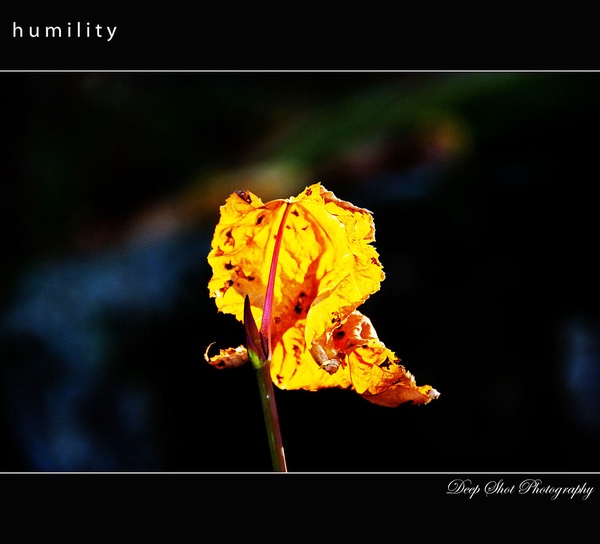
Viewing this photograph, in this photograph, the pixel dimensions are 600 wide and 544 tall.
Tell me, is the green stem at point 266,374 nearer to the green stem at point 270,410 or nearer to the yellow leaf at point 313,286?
the green stem at point 270,410

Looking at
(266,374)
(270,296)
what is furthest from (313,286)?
(266,374)

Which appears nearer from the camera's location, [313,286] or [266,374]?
[266,374]

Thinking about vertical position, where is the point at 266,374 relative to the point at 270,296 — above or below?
below

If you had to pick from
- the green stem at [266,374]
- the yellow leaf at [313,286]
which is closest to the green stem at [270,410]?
the green stem at [266,374]

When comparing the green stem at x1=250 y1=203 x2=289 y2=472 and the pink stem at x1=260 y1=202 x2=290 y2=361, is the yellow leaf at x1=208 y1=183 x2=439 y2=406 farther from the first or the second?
the green stem at x1=250 y1=203 x2=289 y2=472

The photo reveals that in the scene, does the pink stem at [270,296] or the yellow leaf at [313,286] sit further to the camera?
the yellow leaf at [313,286]

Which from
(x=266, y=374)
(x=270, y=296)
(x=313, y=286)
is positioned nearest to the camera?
(x=266, y=374)

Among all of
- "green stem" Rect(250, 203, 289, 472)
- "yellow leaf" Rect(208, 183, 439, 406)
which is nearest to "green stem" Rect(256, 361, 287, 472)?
"green stem" Rect(250, 203, 289, 472)

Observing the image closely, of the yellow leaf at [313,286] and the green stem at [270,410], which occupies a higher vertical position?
the yellow leaf at [313,286]

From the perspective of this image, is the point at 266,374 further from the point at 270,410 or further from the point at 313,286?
the point at 313,286
